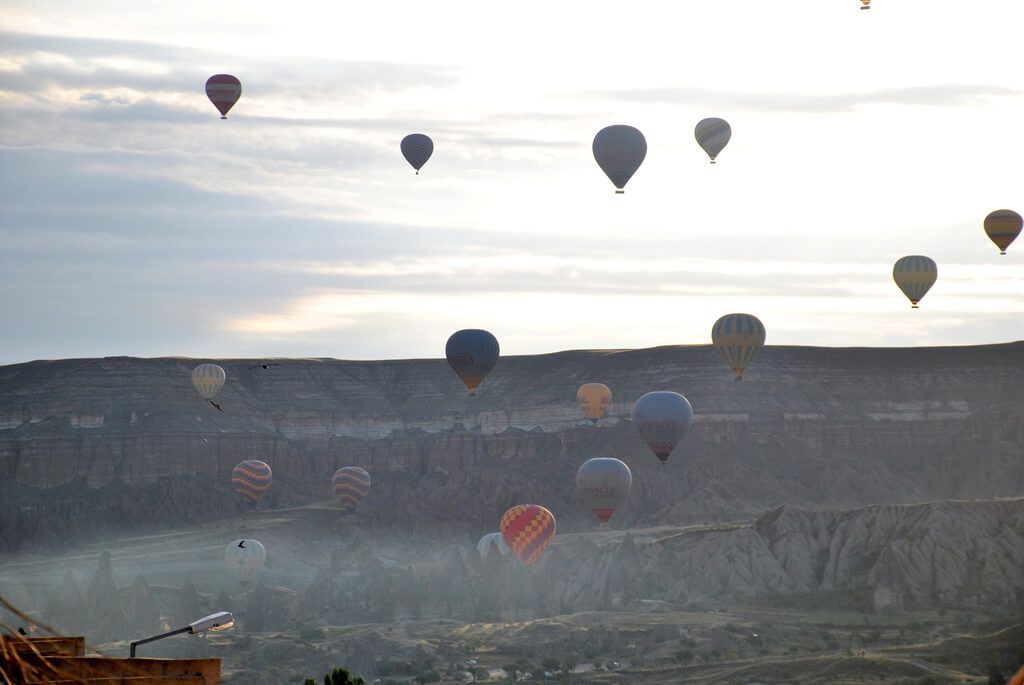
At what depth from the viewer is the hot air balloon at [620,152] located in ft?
344

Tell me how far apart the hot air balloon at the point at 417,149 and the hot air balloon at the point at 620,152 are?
565 inches

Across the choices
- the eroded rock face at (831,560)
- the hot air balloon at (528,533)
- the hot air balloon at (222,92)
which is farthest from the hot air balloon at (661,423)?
the hot air balloon at (222,92)

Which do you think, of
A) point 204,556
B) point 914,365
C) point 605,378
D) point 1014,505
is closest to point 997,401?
point 914,365

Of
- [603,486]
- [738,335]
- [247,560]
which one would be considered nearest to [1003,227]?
[738,335]

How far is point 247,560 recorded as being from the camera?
141 metres

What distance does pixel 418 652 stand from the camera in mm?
98625

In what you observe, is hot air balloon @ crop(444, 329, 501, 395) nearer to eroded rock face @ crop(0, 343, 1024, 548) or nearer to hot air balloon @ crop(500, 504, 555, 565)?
hot air balloon @ crop(500, 504, 555, 565)

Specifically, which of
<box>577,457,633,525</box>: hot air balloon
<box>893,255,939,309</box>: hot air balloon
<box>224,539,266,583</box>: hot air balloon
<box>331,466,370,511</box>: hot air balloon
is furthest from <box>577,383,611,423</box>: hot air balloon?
<box>893,255,939,309</box>: hot air balloon

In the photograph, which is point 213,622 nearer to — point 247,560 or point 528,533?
point 528,533

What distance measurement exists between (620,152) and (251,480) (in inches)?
2885

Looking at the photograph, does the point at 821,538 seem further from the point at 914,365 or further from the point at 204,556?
the point at 914,365

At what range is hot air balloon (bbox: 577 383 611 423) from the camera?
182 m

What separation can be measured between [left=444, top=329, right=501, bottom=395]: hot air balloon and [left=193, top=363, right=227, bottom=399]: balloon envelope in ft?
171

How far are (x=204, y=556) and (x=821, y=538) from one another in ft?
169
